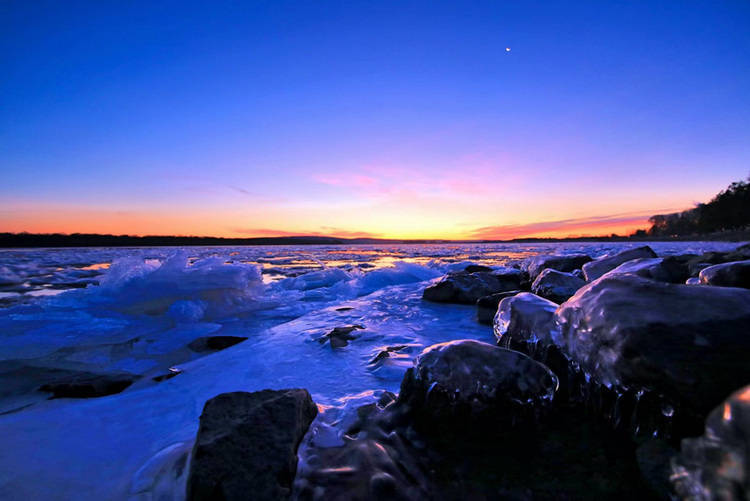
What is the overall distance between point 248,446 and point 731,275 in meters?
3.03

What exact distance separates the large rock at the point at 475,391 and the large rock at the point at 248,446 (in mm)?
546

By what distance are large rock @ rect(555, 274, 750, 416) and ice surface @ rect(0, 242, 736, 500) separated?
111cm

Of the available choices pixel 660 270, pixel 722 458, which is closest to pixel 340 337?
pixel 722 458

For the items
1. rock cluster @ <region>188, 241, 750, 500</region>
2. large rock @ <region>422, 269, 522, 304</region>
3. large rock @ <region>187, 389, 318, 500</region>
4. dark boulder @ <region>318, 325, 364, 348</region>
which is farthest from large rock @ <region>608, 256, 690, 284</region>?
large rock @ <region>187, 389, 318, 500</region>

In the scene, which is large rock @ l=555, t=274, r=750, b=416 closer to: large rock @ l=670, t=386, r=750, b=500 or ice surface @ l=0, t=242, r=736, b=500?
large rock @ l=670, t=386, r=750, b=500

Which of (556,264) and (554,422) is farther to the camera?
(556,264)

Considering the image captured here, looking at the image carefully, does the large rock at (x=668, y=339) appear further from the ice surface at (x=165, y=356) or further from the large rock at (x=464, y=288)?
the large rock at (x=464, y=288)

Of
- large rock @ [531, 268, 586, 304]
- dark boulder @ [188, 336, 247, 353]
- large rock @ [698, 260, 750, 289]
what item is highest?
large rock @ [698, 260, 750, 289]

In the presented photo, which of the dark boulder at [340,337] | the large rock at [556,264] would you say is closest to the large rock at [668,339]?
the dark boulder at [340,337]

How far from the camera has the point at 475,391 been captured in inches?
54.1

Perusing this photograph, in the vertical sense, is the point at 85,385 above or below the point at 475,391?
below

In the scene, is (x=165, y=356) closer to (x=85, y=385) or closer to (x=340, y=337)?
(x=85, y=385)

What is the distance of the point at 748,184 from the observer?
134 feet

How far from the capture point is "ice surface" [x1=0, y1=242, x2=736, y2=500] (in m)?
1.27
